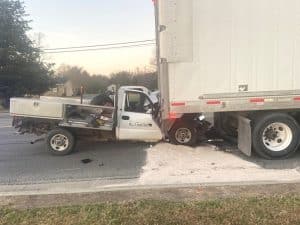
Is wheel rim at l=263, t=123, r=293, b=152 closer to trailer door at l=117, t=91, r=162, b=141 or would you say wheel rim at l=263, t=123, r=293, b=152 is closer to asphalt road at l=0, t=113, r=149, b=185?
asphalt road at l=0, t=113, r=149, b=185

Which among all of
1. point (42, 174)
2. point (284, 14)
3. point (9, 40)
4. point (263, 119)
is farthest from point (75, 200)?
point (9, 40)

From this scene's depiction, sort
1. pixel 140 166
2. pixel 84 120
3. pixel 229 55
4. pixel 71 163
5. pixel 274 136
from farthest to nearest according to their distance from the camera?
pixel 84 120 < pixel 71 163 < pixel 274 136 < pixel 229 55 < pixel 140 166

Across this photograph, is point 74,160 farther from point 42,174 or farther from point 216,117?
point 216,117

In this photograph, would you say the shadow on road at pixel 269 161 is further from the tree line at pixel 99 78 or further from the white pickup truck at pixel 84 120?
the tree line at pixel 99 78

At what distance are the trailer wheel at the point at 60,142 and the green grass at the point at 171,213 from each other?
544 cm

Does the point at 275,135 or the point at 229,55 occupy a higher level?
the point at 229,55

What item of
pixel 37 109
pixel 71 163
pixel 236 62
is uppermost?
pixel 236 62

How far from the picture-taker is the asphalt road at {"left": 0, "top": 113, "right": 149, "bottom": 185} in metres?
8.98

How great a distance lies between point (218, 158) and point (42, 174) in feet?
11.4

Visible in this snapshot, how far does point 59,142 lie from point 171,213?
20.4 ft

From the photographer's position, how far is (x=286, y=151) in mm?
10156

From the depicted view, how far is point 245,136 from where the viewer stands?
1025 cm

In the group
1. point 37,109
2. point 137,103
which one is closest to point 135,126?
point 137,103

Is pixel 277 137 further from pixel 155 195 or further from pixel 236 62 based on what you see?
pixel 155 195
